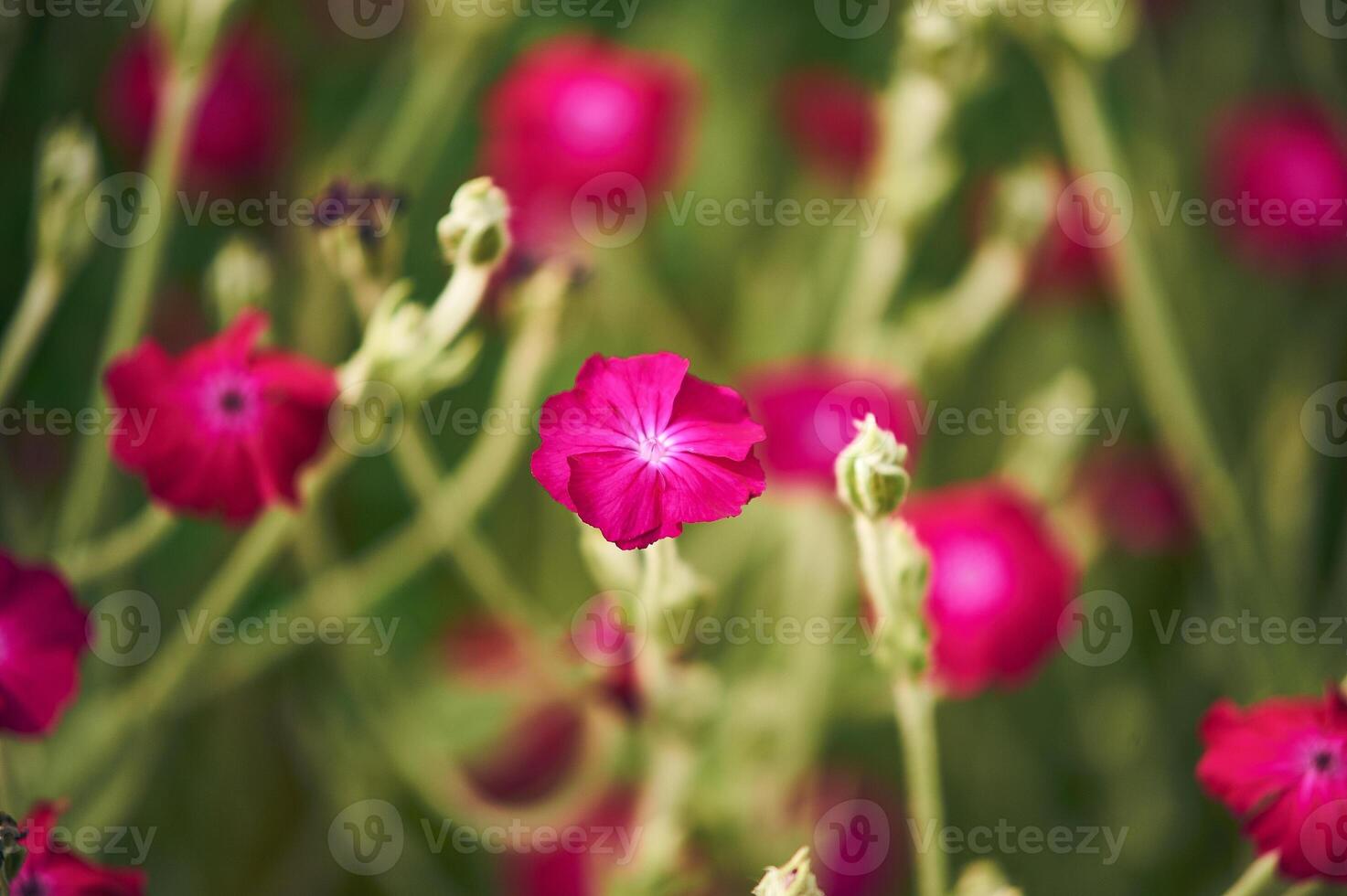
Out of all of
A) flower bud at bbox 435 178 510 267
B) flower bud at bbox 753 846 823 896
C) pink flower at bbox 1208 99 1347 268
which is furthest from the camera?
pink flower at bbox 1208 99 1347 268

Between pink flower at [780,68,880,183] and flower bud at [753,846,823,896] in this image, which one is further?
pink flower at [780,68,880,183]

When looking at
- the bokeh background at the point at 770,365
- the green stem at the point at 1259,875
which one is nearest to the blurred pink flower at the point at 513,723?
the bokeh background at the point at 770,365

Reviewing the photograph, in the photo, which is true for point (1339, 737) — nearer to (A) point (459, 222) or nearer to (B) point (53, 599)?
(A) point (459, 222)

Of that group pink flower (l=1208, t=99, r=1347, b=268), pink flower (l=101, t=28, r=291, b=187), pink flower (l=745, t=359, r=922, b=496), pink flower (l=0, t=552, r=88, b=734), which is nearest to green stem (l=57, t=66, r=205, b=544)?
pink flower (l=0, t=552, r=88, b=734)

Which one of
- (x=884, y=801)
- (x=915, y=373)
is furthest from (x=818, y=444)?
(x=884, y=801)

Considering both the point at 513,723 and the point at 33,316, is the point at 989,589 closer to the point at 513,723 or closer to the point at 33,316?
the point at 513,723

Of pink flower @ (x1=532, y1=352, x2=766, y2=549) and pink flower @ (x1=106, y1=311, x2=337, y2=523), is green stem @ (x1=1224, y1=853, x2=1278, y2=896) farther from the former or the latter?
pink flower @ (x1=106, y1=311, x2=337, y2=523)
